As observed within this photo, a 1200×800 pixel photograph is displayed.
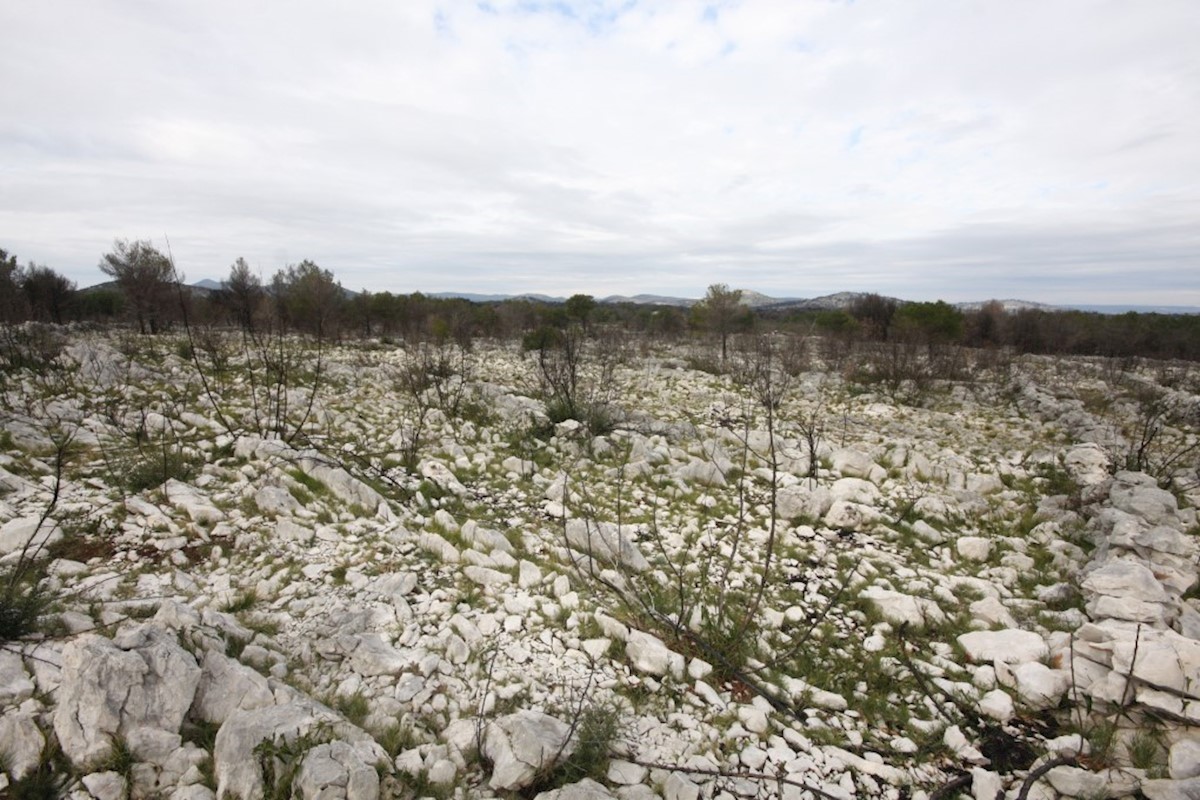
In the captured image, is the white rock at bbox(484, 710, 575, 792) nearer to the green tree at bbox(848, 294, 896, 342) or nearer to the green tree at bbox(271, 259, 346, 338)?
the green tree at bbox(271, 259, 346, 338)

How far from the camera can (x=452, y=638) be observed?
294cm

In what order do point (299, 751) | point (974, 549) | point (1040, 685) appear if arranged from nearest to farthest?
point (299, 751)
point (1040, 685)
point (974, 549)

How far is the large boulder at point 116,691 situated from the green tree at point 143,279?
2196 centimetres

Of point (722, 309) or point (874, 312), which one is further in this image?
point (874, 312)

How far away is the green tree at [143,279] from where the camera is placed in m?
19.0

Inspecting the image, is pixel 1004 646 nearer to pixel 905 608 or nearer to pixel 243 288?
pixel 905 608

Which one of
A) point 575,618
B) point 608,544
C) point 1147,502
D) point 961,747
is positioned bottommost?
point 961,747

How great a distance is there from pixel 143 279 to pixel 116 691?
2340cm

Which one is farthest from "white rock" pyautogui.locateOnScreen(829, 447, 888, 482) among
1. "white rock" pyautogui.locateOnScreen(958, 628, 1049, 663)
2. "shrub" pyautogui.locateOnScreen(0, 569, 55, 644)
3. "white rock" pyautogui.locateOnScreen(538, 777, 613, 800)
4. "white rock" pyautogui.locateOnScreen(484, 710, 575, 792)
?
"shrub" pyautogui.locateOnScreen(0, 569, 55, 644)

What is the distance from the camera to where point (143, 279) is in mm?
19141

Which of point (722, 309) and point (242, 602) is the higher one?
point (722, 309)

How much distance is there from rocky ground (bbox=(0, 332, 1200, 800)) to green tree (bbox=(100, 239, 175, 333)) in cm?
1562

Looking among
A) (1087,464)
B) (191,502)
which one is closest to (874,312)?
(1087,464)

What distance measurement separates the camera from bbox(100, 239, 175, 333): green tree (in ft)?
62.5
